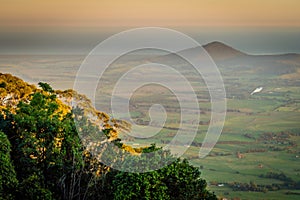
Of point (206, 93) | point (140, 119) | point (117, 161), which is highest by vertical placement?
point (206, 93)

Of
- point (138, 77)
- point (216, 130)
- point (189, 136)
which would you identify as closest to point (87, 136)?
point (189, 136)

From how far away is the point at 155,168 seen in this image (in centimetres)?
1571

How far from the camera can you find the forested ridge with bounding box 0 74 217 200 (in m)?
15.1

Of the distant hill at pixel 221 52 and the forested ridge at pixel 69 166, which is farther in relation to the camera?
the distant hill at pixel 221 52

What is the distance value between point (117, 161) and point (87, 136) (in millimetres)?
Answer: 1386

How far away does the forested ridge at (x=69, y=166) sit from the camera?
1514 cm

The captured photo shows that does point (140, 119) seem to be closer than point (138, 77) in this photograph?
Yes

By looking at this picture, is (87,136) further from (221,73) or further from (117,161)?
(221,73)

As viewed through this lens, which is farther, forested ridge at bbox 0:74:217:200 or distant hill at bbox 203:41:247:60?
distant hill at bbox 203:41:247:60

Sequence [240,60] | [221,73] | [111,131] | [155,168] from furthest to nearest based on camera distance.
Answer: [240,60]
[221,73]
[111,131]
[155,168]

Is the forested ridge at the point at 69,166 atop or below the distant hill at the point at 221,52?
below

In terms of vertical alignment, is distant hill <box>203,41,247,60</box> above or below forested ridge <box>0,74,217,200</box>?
above

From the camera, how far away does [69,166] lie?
16.8 metres

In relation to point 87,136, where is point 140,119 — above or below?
above
